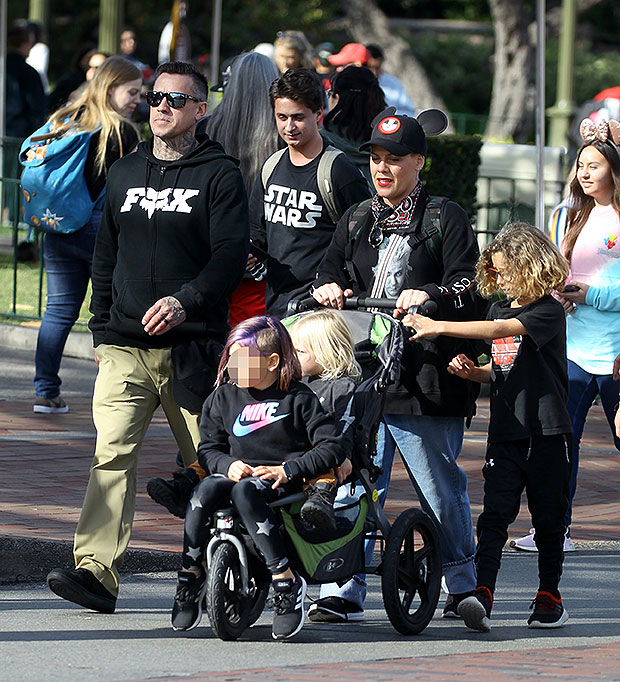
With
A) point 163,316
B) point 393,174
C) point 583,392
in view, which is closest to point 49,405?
point 583,392

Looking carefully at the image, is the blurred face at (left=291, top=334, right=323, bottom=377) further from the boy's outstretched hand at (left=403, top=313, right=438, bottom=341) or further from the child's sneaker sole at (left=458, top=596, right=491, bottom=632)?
the child's sneaker sole at (left=458, top=596, right=491, bottom=632)

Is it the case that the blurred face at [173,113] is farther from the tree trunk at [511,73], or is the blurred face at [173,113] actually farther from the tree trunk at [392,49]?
the tree trunk at [392,49]

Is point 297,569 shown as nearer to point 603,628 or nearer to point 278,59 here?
point 603,628

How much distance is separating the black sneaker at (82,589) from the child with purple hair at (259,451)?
41cm

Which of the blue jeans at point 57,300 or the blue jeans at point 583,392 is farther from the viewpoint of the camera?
the blue jeans at point 57,300

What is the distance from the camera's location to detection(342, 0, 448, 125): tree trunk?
3142 cm

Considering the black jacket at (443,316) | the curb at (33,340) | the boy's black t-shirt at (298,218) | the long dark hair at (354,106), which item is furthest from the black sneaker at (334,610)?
the curb at (33,340)

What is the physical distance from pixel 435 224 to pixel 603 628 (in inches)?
64.1

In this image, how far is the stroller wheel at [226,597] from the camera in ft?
16.3

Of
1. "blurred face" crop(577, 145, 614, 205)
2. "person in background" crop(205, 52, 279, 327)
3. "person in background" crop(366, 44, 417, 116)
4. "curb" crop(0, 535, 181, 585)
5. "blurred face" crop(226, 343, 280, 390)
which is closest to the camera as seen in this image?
"blurred face" crop(226, 343, 280, 390)

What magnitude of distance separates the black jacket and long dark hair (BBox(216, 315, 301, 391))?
470 millimetres

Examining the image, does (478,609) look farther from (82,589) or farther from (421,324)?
(82,589)

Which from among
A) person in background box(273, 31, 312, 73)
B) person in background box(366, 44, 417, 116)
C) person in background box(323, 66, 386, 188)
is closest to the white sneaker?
person in background box(323, 66, 386, 188)

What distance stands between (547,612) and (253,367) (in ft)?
4.79
